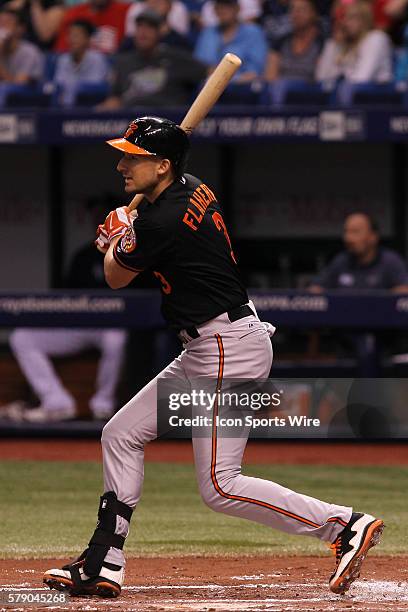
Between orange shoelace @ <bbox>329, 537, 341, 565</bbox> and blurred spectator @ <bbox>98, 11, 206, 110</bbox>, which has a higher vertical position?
blurred spectator @ <bbox>98, 11, 206, 110</bbox>

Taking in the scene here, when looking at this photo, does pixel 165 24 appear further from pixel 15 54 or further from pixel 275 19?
pixel 15 54

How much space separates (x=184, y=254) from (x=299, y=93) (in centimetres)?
606

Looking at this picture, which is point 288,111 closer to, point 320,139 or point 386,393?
point 320,139

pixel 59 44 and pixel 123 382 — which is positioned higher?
pixel 59 44

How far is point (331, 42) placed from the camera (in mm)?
10953

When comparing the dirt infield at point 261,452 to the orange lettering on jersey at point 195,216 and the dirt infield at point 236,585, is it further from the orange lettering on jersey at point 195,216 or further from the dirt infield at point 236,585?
the orange lettering on jersey at point 195,216

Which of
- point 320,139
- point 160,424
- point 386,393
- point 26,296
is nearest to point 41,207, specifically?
point 26,296

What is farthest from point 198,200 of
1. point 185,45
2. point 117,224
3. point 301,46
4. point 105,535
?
point 185,45

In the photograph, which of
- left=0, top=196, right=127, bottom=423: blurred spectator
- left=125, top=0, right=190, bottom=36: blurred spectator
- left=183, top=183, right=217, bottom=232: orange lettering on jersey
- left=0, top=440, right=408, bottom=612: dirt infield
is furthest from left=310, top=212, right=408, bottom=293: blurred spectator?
left=183, top=183, right=217, bottom=232: orange lettering on jersey

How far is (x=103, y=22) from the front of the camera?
40.3 feet

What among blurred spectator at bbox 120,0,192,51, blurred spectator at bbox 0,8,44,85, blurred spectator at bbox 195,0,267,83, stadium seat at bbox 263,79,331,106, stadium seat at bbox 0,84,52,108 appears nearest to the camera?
stadium seat at bbox 263,79,331,106

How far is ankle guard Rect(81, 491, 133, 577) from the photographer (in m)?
4.70

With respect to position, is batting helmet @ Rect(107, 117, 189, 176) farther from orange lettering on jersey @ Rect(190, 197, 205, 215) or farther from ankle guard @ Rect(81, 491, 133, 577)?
ankle guard @ Rect(81, 491, 133, 577)

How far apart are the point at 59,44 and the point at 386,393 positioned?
493cm
